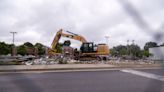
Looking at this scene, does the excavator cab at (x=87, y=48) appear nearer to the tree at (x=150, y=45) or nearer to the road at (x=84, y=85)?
the road at (x=84, y=85)

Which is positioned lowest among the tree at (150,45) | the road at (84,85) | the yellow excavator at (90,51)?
the road at (84,85)

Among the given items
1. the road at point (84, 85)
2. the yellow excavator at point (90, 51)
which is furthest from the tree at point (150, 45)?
the yellow excavator at point (90, 51)

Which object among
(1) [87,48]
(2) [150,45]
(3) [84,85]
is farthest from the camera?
(1) [87,48]

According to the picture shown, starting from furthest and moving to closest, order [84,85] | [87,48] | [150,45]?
[87,48]
[84,85]
[150,45]

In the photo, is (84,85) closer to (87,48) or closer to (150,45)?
(150,45)

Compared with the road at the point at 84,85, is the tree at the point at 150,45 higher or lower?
higher

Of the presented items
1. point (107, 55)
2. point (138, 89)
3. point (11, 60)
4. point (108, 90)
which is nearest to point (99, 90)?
point (108, 90)

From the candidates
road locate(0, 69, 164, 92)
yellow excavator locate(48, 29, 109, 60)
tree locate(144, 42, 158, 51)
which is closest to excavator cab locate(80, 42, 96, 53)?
yellow excavator locate(48, 29, 109, 60)

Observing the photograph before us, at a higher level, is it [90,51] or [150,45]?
[90,51]

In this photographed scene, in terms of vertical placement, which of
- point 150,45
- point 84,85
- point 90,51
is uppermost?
point 90,51

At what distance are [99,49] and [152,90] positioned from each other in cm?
3269

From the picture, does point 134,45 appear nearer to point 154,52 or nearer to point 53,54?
point 154,52

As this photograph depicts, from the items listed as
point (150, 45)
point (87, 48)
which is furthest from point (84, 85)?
point (87, 48)

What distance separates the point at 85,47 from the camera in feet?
138
